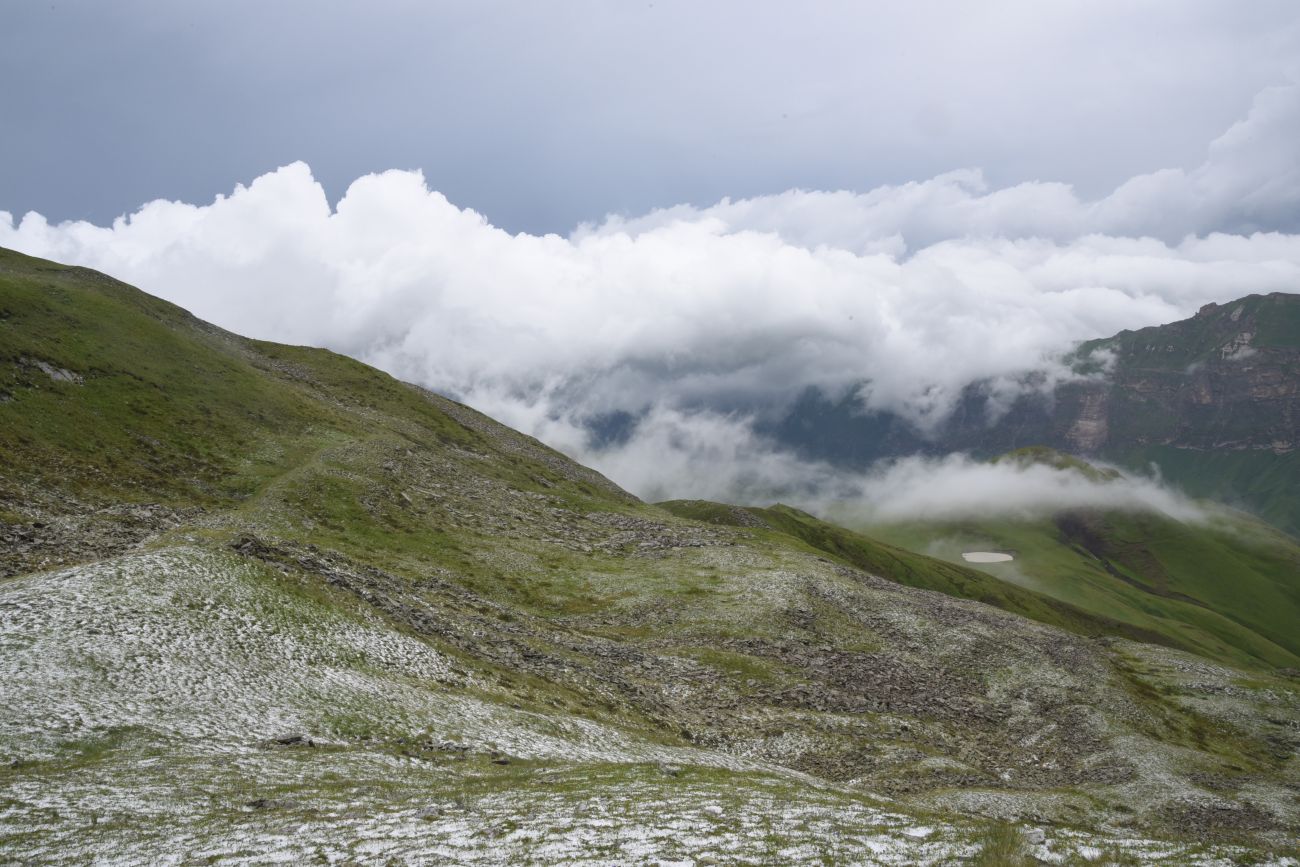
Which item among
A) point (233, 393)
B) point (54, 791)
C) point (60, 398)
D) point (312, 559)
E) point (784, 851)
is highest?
point (233, 393)

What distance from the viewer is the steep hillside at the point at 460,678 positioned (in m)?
19.3

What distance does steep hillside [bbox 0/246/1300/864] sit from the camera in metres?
19.3

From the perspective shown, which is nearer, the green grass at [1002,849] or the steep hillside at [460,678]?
the green grass at [1002,849]

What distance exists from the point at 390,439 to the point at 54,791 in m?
104

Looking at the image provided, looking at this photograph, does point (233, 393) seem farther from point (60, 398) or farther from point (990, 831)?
point (990, 831)

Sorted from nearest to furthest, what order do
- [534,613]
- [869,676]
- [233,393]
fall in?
1. [869,676]
2. [534,613]
3. [233,393]

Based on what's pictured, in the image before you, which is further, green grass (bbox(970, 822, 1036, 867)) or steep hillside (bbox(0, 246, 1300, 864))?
steep hillside (bbox(0, 246, 1300, 864))

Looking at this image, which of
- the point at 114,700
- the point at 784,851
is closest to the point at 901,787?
the point at 784,851

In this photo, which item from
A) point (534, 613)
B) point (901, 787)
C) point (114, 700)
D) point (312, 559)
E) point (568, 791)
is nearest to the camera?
point (568, 791)

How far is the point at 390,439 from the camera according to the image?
395 feet

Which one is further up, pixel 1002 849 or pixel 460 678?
pixel 1002 849

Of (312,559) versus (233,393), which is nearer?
(312,559)

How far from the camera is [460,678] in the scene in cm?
4422

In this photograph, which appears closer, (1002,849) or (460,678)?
(1002,849)
